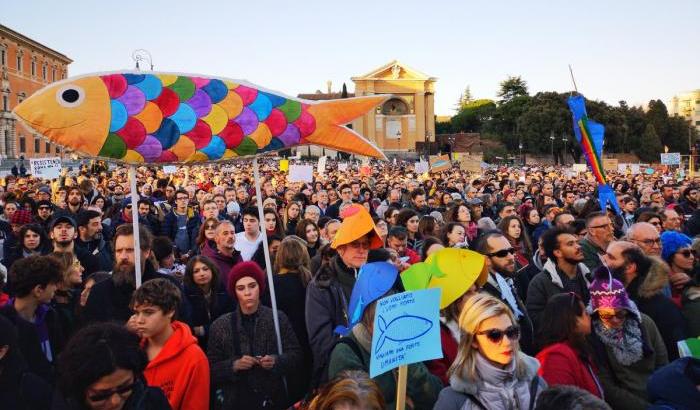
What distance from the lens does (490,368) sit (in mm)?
2527

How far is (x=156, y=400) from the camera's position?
94.7 inches

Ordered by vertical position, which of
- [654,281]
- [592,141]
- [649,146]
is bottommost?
[654,281]

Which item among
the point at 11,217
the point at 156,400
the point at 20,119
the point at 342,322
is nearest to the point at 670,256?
the point at 342,322

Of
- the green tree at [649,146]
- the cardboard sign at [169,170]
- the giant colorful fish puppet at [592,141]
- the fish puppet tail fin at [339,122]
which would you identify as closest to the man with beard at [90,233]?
the fish puppet tail fin at [339,122]

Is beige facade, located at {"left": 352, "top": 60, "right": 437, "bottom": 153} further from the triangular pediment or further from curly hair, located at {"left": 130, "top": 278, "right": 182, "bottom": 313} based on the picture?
curly hair, located at {"left": 130, "top": 278, "right": 182, "bottom": 313}

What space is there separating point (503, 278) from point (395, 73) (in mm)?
87339

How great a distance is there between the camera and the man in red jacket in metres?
3.05

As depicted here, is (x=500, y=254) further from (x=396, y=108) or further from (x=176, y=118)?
(x=396, y=108)

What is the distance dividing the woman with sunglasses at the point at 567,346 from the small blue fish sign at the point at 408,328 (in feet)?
2.20

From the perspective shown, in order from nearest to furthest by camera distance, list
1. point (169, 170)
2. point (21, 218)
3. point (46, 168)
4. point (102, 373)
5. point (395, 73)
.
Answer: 1. point (102, 373)
2. point (21, 218)
3. point (46, 168)
4. point (169, 170)
5. point (395, 73)

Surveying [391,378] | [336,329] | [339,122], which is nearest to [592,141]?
[339,122]

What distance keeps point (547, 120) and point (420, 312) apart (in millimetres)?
64834

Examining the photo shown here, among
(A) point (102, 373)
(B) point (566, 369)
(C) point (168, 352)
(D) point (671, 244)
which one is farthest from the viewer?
(D) point (671, 244)

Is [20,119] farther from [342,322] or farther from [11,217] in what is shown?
[11,217]
